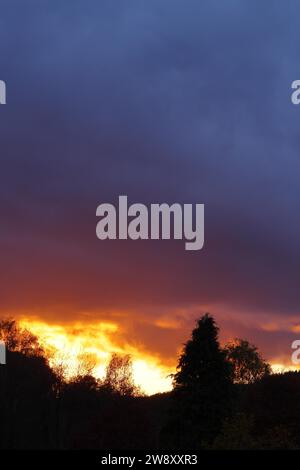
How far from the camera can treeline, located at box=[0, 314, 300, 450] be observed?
194 feet

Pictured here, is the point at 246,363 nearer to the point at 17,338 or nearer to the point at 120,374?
the point at 120,374

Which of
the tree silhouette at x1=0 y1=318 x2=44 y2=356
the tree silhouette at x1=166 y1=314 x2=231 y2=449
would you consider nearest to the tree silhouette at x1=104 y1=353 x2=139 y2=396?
the tree silhouette at x1=0 y1=318 x2=44 y2=356

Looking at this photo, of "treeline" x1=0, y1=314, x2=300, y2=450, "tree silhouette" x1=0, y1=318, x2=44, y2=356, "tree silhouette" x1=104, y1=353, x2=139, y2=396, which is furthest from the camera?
"tree silhouette" x1=104, y1=353, x2=139, y2=396

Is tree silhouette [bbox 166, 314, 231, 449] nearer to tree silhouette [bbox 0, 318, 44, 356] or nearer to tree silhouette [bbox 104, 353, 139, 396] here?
tree silhouette [bbox 0, 318, 44, 356]

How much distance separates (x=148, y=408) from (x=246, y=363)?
178 feet

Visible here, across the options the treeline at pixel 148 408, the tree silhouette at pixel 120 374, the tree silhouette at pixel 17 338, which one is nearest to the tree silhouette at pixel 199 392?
the treeline at pixel 148 408

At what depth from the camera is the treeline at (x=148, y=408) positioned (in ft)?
194

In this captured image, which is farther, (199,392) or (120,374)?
(120,374)

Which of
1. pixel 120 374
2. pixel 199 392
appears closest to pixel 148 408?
pixel 199 392

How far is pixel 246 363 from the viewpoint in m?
135

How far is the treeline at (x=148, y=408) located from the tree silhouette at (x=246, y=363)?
19.5 m

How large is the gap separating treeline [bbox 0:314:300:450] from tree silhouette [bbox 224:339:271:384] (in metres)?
19.5

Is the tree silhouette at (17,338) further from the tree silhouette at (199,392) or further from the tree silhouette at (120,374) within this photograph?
the tree silhouette at (199,392)
